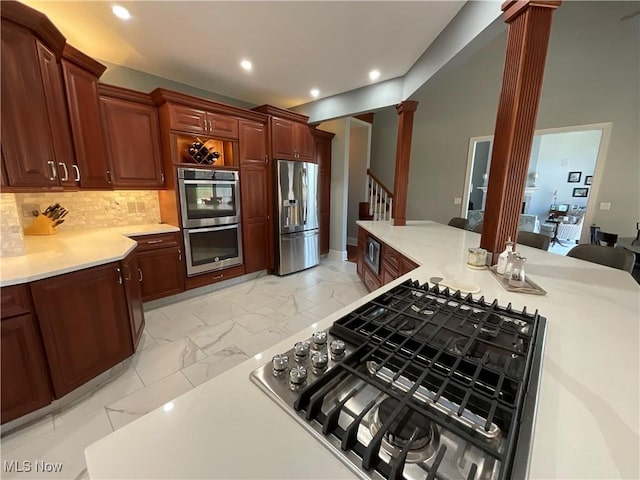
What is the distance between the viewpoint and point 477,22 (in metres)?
1.80

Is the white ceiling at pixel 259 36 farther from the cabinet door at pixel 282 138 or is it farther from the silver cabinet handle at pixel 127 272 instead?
the silver cabinet handle at pixel 127 272

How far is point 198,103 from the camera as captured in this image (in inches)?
116

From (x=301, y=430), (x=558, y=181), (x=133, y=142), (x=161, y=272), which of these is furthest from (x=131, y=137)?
A: (x=558, y=181)

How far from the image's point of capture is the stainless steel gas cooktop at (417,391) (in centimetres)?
46

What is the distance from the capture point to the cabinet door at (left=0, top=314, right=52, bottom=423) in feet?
4.58

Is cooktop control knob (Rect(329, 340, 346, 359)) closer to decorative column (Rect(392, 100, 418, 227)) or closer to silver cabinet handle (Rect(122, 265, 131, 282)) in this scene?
silver cabinet handle (Rect(122, 265, 131, 282))

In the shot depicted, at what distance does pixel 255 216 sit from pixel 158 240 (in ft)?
4.16

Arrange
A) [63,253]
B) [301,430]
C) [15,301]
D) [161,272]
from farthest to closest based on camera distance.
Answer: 1. [161,272]
2. [63,253]
3. [15,301]
4. [301,430]

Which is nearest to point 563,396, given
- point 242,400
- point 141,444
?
point 242,400

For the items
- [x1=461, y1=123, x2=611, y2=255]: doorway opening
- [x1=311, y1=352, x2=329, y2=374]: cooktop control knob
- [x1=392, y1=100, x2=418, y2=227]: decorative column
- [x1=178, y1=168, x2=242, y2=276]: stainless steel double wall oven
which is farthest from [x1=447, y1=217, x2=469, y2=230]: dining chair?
[x1=311, y1=352, x2=329, y2=374]: cooktop control knob

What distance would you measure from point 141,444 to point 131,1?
2698 mm

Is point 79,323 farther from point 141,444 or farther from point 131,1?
point 131,1

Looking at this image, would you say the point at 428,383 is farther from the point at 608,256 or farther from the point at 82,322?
the point at 608,256

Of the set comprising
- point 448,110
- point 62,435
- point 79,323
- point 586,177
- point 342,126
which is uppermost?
point 448,110
